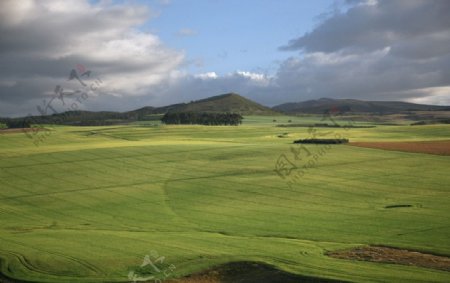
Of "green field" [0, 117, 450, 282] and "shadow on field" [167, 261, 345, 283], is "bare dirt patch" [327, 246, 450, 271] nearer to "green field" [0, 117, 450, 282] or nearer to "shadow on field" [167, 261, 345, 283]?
"green field" [0, 117, 450, 282]

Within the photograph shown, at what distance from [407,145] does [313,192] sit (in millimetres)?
37068

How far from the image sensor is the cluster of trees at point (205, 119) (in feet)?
565

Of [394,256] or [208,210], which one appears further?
[208,210]

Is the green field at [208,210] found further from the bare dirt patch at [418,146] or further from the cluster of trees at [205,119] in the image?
the cluster of trees at [205,119]

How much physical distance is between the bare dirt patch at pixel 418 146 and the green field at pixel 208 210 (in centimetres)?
295

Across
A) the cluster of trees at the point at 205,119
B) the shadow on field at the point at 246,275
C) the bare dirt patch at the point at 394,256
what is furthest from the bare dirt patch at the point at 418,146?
the cluster of trees at the point at 205,119

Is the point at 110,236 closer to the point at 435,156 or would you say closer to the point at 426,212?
the point at 426,212

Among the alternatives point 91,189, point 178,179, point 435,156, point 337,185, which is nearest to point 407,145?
point 435,156

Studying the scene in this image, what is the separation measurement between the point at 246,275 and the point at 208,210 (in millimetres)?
20503

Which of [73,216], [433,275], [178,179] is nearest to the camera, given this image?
[433,275]

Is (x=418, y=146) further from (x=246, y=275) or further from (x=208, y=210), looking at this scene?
(x=246, y=275)

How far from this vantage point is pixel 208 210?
150ft

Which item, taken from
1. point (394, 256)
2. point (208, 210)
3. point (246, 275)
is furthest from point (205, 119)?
point (246, 275)

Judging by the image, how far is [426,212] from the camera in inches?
1581
